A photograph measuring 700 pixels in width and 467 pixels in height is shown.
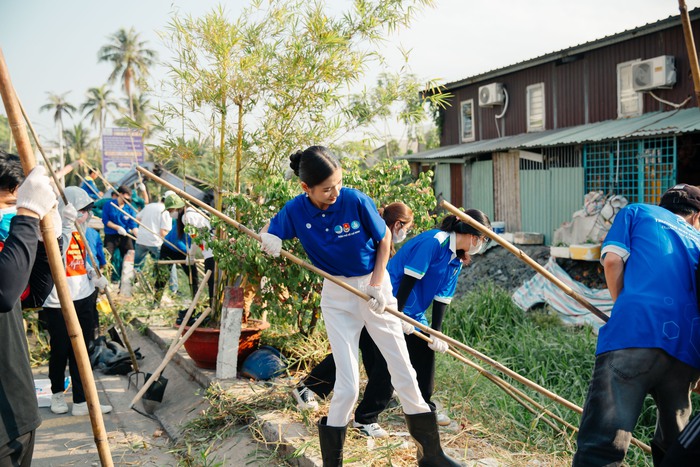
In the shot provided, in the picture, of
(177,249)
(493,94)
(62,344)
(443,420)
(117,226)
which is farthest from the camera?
(493,94)

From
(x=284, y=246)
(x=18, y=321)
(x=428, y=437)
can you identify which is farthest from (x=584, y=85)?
(x=18, y=321)

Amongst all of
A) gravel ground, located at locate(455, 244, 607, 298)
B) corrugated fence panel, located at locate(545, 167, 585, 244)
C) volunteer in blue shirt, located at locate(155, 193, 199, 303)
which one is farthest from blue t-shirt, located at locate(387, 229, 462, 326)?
corrugated fence panel, located at locate(545, 167, 585, 244)

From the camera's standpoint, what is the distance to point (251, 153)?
5.85 meters

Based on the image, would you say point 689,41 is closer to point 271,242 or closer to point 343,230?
point 343,230

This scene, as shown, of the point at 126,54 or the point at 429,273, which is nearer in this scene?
the point at 429,273

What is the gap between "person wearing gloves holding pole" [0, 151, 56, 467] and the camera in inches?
82.0

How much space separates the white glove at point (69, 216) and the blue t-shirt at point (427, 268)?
9.10 feet

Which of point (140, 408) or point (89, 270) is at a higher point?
point (89, 270)

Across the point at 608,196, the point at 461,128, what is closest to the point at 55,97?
the point at 461,128

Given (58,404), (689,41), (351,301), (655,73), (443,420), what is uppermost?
(655,73)

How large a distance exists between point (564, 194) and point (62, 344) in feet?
40.6

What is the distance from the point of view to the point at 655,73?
43.4ft

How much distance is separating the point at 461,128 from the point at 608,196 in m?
8.26

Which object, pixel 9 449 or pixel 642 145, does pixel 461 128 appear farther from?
pixel 9 449
